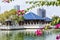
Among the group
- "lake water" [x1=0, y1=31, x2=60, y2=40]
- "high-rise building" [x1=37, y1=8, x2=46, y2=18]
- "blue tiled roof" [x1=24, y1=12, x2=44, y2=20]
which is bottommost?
"lake water" [x1=0, y1=31, x2=60, y2=40]

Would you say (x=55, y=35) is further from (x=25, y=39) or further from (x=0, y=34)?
(x=0, y=34)

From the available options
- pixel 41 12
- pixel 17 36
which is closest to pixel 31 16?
pixel 41 12

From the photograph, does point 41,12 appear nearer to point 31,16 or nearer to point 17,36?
point 31,16

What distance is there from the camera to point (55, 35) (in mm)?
1215

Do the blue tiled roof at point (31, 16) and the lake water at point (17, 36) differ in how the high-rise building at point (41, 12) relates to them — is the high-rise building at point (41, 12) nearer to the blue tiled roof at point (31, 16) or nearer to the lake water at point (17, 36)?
the blue tiled roof at point (31, 16)

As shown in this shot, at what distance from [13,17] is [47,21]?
0.90ft

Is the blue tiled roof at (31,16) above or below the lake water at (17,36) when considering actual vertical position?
above

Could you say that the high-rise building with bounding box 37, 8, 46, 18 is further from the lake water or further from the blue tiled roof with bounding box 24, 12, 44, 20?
the lake water

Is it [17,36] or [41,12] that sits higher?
[41,12]

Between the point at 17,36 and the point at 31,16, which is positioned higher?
the point at 31,16

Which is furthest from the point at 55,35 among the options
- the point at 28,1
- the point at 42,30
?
the point at 28,1

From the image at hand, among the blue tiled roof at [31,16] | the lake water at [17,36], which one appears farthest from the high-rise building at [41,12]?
the lake water at [17,36]

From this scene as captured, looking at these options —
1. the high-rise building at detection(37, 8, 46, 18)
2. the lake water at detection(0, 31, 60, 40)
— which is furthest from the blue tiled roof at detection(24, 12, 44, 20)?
the lake water at detection(0, 31, 60, 40)

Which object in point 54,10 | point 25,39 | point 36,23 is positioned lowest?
point 25,39
